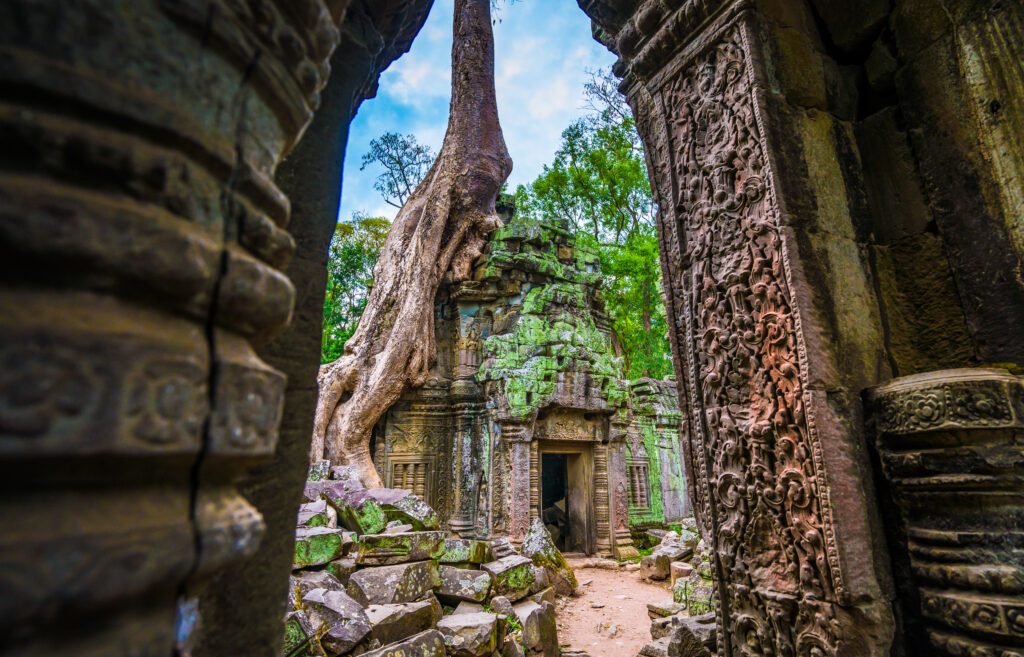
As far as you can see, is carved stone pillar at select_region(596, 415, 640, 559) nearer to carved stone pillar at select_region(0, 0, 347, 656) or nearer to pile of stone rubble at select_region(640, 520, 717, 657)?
pile of stone rubble at select_region(640, 520, 717, 657)

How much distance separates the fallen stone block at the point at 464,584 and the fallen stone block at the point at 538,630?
38cm

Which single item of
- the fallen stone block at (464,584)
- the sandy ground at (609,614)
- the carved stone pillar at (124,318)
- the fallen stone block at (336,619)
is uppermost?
the carved stone pillar at (124,318)

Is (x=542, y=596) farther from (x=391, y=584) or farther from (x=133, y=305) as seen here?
(x=133, y=305)

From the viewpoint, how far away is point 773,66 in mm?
2223

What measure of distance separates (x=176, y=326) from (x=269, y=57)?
41 cm

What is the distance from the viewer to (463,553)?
189 inches

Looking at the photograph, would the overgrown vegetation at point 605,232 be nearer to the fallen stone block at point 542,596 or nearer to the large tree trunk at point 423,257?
the large tree trunk at point 423,257

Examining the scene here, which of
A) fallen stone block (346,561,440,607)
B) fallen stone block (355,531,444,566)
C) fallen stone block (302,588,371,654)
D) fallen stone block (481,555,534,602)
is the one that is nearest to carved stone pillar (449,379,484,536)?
fallen stone block (481,555,534,602)

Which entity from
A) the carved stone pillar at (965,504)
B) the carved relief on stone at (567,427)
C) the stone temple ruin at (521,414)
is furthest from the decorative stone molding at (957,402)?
the carved relief on stone at (567,427)

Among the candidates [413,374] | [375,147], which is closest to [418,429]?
[413,374]

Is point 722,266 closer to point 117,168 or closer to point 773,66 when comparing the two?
point 773,66

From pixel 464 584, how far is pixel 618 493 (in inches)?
257

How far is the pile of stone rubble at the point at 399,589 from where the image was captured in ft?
9.69

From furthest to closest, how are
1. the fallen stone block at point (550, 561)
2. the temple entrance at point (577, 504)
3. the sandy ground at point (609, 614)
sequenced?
the temple entrance at point (577, 504)
the fallen stone block at point (550, 561)
the sandy ground at point (609, 614)
